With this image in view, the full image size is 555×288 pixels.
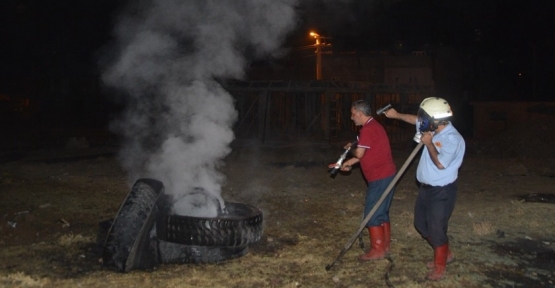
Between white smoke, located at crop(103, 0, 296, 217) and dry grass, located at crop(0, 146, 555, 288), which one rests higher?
white smoke, located at crop(103, 0, 296, 217)

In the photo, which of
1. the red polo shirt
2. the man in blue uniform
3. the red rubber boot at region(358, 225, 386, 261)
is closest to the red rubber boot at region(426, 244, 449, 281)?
the man in blue uniform

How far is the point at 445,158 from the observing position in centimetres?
502

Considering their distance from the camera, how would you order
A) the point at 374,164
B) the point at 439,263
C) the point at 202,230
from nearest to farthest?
the point at 439,263
the point at 202,230
the point at 374,164

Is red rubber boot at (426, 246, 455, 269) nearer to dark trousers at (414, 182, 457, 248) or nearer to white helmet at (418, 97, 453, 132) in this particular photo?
dark trousers at (414, 182, 457, 248)

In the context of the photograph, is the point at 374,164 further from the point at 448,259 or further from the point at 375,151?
the point at 448,259

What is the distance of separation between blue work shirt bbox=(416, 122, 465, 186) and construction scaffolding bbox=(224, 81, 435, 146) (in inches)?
560

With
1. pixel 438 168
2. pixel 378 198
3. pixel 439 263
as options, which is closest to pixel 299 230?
pixel 378 198

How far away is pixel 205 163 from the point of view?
7.54 meters

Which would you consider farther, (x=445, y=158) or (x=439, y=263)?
(x=439, y=263)

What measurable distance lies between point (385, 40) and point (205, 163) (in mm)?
36877

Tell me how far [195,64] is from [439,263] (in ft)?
15.4

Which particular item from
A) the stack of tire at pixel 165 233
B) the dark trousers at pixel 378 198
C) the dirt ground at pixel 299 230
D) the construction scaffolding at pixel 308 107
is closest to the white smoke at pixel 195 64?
the stack of tire at pixel 165 233

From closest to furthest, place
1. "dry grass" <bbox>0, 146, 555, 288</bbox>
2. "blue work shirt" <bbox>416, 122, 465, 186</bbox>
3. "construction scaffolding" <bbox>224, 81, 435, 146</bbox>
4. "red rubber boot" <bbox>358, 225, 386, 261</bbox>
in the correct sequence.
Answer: "blue work shirt" <bbox>416, 122, 465, 186</bbox> → "dry grass" <bbox>0, 146, 555, 288</bbox> → "red rubber boot" <bbox>358, 225, 386, 261</bbox> → "construction scaffolding" <bbox>224, 81, 435, 146</bbox>

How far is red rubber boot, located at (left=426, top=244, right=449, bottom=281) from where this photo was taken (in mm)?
5254
